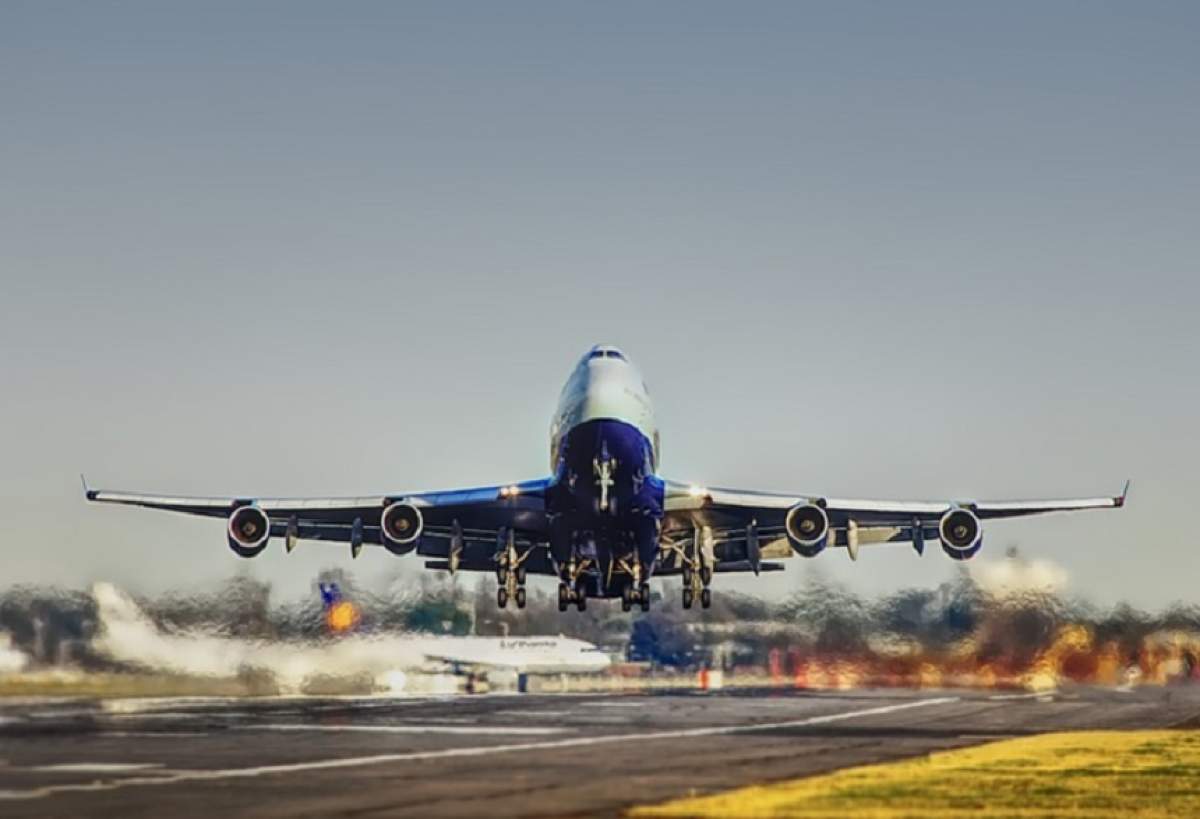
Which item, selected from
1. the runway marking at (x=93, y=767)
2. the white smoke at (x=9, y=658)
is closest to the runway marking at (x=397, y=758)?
the runway marking at (x=93, y=767)

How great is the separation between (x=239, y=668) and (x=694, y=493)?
730 inches

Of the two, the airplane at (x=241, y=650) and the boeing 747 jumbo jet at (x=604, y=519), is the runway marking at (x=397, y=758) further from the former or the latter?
the airplane at (x=241, y=650)

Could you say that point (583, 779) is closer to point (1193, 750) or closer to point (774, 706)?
point (1193, 750)

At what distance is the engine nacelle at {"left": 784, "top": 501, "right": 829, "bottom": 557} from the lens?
185ft

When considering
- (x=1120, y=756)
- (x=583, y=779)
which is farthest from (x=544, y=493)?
(x=583, y=779)

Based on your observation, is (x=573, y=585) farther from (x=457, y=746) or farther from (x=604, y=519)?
(x=457, y=746)

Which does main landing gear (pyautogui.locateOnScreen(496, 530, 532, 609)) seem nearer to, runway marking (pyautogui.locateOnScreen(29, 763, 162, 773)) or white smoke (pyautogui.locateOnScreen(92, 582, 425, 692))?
white smoke (pyautogui.locateOnScreen(92, 582, 425, 692))

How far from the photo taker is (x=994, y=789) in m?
29.9

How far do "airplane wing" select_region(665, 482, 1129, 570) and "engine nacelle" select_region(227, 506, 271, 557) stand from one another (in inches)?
527

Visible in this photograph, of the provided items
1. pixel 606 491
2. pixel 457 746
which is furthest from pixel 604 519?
pixel 457 746

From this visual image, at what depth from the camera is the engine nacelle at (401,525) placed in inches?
2184

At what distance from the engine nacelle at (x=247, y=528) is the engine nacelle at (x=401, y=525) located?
465 cm

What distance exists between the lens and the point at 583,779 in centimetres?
2966

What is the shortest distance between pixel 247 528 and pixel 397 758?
79.9 ft
